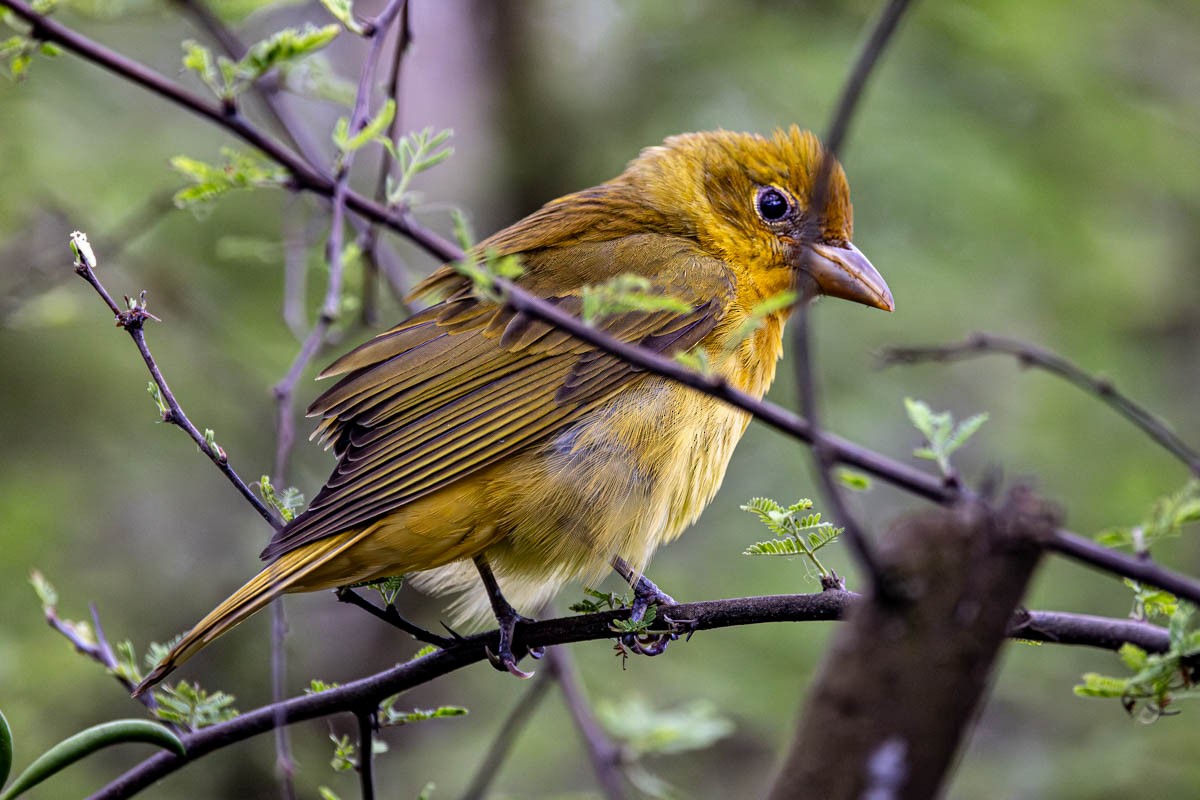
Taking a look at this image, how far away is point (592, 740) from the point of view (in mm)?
3309

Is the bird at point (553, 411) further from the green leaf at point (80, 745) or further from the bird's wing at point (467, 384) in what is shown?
the green leaf at point (80, 745)

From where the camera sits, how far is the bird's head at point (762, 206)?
158 inches

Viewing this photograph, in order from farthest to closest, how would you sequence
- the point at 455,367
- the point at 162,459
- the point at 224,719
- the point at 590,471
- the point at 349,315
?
the point at 162,459 → the point at 349,315 → the point at 455,367 → the point at 590,471 → the point at 224,719

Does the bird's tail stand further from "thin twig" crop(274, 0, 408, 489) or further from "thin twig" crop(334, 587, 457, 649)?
"thin twig" crop(274, 0, 408, 489)

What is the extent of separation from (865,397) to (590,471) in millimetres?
2664

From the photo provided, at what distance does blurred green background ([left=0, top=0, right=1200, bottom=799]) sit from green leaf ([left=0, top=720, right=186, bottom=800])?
265 centimetres

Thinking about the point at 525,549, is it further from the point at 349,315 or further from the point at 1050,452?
the point at 1050,452

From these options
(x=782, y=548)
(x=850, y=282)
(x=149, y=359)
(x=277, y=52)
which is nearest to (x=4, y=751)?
(x=149, y=359)

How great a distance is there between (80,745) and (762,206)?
291 cm

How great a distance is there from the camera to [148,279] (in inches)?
218

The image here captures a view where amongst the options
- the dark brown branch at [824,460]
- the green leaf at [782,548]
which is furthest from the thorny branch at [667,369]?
the green leaf at [782,548]

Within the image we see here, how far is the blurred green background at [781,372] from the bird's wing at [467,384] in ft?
3.68

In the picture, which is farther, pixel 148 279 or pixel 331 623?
pixel 331 623

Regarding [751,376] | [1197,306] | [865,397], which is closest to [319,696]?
[751,376]
